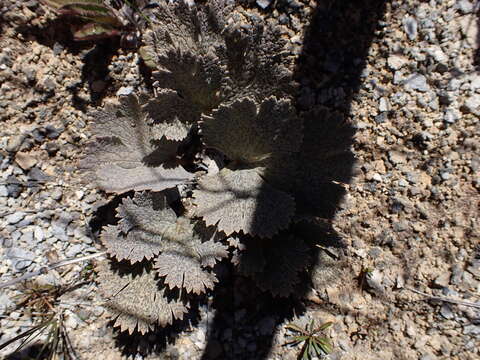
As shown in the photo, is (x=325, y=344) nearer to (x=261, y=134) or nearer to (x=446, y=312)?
(x=446, y=312)

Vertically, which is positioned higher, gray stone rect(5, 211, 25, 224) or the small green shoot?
gray stone rect(5, 211, 25, 224)

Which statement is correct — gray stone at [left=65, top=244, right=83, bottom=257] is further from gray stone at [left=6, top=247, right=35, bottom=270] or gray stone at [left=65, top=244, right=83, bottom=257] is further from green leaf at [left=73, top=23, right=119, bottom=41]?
green leaf at [left=73, top=23, right=119, bottom=41]

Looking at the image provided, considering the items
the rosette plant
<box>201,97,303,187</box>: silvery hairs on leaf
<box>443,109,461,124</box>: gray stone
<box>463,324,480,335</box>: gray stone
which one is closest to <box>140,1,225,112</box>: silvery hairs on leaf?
the rosette plant

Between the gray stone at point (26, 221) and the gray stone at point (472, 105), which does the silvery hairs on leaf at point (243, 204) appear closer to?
the gray stone at point (26, 221)

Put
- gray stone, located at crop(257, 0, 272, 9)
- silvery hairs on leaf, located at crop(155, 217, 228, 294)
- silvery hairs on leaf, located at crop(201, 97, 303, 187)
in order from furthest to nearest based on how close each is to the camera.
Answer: gray stone, located at crop(257, 0, 272, 9) < silvery hairs on leaf, located at crop(155, 217, 228, 294) < silvery hairs on leaf, located at crop(201, 97, 303, 187)

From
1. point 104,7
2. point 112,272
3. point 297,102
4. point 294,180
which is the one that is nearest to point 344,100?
point 297,102

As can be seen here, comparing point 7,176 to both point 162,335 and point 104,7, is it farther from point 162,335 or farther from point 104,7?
point 162,335

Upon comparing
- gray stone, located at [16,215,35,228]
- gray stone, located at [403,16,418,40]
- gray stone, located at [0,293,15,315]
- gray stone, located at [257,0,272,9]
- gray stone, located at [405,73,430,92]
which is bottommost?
gray stone, located at [0,293,15,315]
